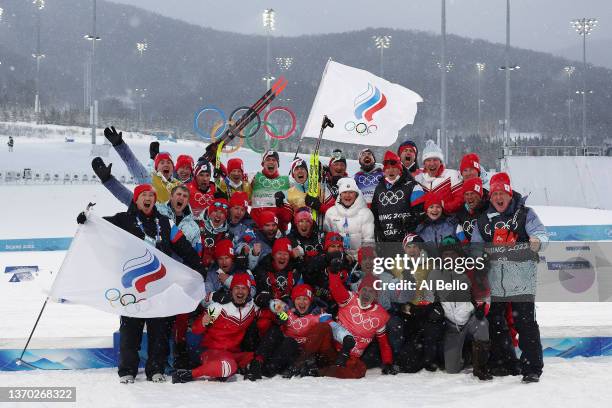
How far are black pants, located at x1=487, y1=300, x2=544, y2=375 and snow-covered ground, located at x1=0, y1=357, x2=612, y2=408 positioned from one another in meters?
0.16

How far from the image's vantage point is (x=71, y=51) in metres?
167

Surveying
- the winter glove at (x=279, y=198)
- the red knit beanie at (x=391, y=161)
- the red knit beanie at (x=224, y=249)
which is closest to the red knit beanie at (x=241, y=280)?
the red knit beanie at (x=224, y=249)

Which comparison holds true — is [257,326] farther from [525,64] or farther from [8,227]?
[525,64]

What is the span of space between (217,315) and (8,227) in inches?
556

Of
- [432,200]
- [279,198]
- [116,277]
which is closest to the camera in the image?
[116,277]

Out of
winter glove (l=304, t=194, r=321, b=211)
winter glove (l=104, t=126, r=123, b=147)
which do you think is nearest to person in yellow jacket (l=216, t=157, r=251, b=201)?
winter glove (l=304, t=194, r=321, b=211)

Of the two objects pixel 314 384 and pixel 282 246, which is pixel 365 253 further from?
pixel 314 384

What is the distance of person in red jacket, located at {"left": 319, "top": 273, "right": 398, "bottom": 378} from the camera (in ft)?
18.1

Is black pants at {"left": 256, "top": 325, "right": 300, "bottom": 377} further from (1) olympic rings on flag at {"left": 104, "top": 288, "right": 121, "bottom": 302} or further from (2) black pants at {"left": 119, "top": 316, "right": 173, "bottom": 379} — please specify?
(1) olympic rings on flag at {"left": 104, "top": 288, "right": 121, "bottom": 302}

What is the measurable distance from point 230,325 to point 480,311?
211 centimetres

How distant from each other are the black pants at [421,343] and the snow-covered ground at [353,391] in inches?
4.3

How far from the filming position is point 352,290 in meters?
5.92

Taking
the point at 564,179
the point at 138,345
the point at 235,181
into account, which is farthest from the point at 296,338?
the point at 564,179

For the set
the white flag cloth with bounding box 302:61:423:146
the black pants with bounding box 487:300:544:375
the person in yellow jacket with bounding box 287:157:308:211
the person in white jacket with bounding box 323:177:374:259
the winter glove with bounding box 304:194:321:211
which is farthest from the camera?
the white flag cloth with bounding box 302:61:423:146
